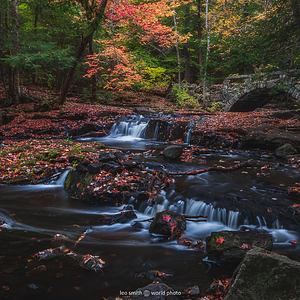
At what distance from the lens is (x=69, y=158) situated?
10.7 metres

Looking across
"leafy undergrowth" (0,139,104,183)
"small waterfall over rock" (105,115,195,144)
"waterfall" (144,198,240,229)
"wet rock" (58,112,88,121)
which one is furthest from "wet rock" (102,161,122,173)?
"wet rock" (58,112,88,121)

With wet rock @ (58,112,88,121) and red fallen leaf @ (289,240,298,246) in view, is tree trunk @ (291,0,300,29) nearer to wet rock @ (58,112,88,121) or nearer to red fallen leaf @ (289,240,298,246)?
red fallen leaf @ (289,240,298,246)

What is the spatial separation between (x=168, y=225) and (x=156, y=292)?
7.44ft

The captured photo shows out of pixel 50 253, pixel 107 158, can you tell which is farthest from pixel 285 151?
pixel 50 253

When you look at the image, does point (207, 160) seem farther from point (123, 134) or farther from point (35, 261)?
point (35, 261)

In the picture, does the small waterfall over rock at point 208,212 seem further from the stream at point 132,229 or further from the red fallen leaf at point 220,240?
the red fallen leaf at point 220,240

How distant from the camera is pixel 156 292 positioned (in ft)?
13.5

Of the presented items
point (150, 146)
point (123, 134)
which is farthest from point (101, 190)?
point (123, 134)

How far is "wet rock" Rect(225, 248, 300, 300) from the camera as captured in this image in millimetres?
2998

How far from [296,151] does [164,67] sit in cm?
1743

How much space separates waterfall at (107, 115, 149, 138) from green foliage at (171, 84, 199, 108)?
723 cm

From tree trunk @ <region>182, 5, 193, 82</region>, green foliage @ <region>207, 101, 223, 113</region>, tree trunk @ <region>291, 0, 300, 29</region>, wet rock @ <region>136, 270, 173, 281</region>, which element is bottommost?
wet rock @ <region>136, 270, 173, 281</region>

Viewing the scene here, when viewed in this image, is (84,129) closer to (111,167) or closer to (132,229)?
(111,167)

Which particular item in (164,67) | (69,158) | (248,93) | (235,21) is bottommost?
(69,158)
